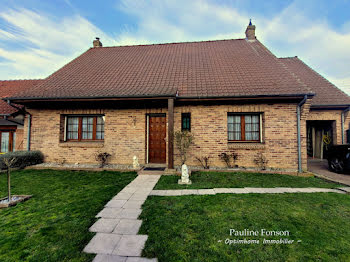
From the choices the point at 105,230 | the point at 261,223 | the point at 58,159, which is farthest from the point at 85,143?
the point at 261,223

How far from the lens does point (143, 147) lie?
6.49 metres

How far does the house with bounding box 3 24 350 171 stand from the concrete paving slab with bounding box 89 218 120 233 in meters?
3.02

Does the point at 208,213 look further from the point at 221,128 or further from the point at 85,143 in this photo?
the point at 85,143

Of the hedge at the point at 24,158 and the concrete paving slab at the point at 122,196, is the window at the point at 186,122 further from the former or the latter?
the hedge at the point at 24,158

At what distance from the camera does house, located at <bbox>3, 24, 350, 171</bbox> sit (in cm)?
590

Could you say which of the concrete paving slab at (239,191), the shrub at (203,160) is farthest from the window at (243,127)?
the concrete paving slab at (239,191)

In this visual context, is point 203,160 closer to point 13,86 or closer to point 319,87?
point 319,87

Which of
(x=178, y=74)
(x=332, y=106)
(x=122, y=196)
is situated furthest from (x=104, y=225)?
(x=332, y=106)

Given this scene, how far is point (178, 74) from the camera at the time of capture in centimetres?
721

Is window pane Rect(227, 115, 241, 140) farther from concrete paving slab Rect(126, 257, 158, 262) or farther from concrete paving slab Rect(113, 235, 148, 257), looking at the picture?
concrete paving slab Rect(126, 257, 158, 262)

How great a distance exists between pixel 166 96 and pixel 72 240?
4585mm

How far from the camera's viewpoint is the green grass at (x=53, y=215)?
1912mm

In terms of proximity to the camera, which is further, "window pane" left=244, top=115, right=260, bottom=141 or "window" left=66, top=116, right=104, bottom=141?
"window" left=66, top=116, right=104, bottom=141

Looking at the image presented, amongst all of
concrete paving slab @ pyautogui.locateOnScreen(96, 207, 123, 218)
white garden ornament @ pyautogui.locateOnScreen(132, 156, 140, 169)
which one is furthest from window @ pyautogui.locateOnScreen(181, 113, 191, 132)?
concrete paving slab @ pyautogui.locateOnScreen(96, 207, 123, 218)
